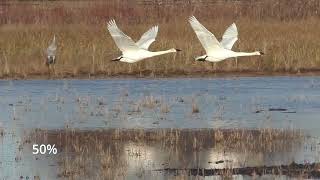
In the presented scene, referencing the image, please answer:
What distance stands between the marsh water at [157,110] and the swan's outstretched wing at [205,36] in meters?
0.95

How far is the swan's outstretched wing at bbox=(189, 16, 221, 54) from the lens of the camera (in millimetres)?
13766

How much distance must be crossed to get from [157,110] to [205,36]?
53.4 inches

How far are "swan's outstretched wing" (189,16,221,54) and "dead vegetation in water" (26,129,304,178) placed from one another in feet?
5.75

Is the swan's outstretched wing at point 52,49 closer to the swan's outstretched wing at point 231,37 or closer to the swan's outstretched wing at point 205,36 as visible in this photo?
the swan's outstretched wing at point 231,37

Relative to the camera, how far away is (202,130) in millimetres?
12578

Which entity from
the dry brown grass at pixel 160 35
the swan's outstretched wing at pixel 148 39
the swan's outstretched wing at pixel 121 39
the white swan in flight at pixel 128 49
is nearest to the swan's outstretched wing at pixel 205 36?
the white swan in flight at pixel 128 49

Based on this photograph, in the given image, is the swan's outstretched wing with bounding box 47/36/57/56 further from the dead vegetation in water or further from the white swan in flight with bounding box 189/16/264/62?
the dead vegetation in water

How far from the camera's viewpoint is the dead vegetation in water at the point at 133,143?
10117mm

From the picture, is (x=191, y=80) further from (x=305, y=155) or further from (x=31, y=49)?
(x=305, y=155)

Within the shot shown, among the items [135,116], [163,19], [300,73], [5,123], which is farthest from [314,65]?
[5,123]

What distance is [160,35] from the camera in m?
23.0

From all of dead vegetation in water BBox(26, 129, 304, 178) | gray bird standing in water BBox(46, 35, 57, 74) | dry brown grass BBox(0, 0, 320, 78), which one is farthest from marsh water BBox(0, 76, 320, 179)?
dry brown grass BBox(0, 0, 320, 78)

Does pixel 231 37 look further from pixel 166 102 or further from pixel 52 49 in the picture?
pixel 52 49

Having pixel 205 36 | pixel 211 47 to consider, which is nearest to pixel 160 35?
pixel 211 47
